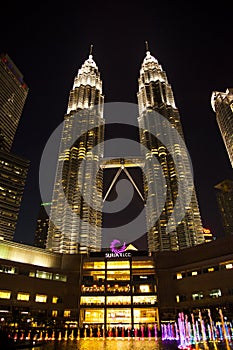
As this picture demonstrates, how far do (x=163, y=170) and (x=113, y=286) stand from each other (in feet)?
221

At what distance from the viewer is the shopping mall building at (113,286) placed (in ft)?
192

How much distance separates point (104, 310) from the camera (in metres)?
66.8

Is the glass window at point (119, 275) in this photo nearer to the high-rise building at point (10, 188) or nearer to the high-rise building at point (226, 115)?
the high-rise building at point (10, 188)

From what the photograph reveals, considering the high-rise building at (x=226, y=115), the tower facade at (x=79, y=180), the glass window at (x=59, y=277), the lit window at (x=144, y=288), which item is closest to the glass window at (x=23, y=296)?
the glass window at (x=59, y=277)

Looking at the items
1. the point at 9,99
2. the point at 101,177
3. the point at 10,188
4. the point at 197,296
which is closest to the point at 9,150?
the point at 9,99

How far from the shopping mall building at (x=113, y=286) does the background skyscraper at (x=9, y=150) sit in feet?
216

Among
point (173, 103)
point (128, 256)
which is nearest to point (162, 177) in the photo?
point (173, 103)

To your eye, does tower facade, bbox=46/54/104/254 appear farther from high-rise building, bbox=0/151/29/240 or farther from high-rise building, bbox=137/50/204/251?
high-rise building, bbox=0/151/29/240

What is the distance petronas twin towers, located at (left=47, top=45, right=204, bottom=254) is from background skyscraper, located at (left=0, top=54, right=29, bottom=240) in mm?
24696

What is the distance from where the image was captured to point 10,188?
134 m

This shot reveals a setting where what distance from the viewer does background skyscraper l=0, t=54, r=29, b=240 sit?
130m

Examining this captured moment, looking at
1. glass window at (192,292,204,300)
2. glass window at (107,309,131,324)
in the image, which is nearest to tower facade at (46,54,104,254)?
glass window at (107,309,131,324)

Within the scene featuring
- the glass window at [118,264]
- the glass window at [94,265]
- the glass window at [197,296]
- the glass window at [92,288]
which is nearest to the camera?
the glass window at [197,296]

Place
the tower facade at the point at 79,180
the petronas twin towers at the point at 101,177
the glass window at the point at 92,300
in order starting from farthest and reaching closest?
the petronas twin towers at the point at 101,177 → the tower facade at the point at 79,180 → the glass window at the point at 92,300
